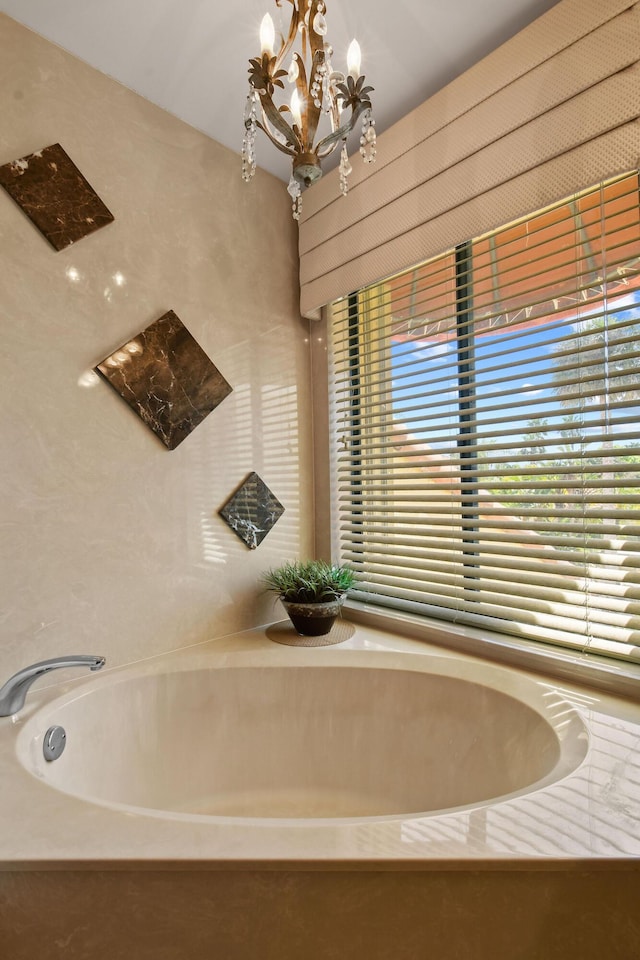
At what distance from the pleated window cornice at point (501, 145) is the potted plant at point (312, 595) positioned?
3.60 ft

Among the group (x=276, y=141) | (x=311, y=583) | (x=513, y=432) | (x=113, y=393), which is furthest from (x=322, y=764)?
(x=276, y=141)

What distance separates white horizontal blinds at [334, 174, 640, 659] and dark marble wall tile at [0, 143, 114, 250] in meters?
1.01

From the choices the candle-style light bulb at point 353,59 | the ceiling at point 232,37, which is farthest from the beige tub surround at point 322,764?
the ceiling at point 232,37

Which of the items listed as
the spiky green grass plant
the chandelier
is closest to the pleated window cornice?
the chandelier

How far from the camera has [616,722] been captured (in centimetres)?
114

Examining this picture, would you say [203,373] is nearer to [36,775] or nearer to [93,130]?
[93,130]

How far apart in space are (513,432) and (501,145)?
2.66ft

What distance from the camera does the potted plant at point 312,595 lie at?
5.82 ft

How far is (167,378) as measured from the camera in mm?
1694

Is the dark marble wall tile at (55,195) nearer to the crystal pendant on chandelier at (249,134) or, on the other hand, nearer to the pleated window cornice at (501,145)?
the crystal pendant on chandelier at (249,134)

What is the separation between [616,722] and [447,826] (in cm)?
56

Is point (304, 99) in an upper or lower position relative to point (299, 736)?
upper
